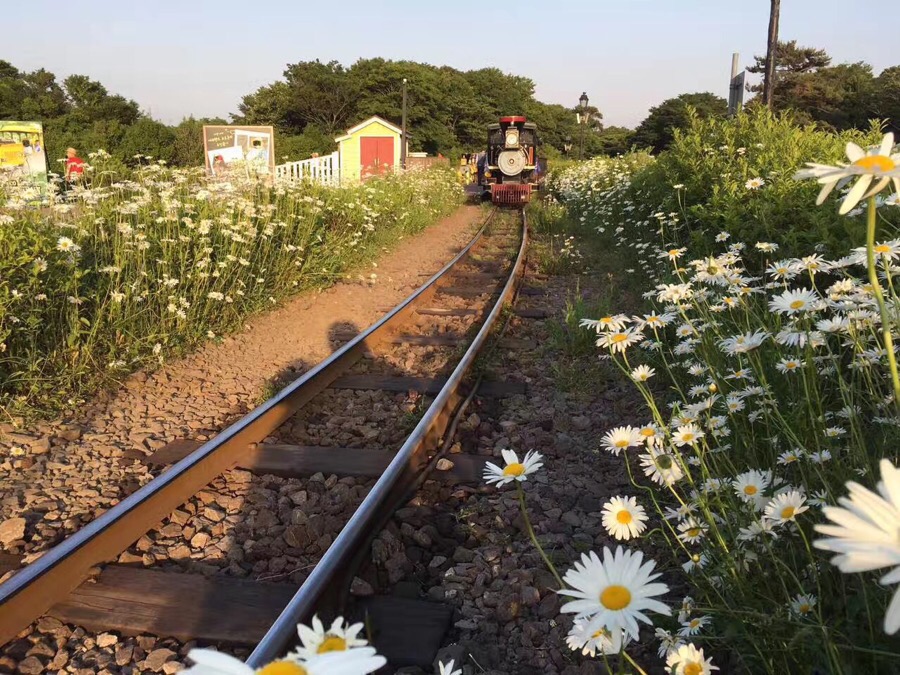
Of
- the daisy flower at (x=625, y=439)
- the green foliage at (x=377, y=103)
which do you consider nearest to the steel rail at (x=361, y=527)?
the daisy flower at (x=625, y=439)

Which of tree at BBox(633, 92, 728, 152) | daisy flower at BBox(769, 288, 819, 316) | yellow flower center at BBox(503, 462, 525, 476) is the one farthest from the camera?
tree at BBox(633, 92, 728, 152)

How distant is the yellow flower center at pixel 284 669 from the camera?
65cm

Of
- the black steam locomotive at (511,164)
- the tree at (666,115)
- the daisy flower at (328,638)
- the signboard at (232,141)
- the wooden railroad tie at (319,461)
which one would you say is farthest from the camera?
the tree at (666,115)

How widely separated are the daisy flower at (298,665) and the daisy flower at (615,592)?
44 centimetres

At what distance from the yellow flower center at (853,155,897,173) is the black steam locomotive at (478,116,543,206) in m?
22.1

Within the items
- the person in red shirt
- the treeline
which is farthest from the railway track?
the treeline

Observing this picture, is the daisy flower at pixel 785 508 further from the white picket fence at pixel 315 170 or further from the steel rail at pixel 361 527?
the white picket fence at pixel 315 170

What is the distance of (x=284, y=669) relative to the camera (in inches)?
26.1

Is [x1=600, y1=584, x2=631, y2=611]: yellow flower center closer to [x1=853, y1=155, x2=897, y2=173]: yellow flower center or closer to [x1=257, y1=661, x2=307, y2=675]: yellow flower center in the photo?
[x1=257, y1=661, x2=307, y2=675]: yellow flower center

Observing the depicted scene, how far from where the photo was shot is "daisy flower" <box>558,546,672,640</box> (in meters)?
1.02

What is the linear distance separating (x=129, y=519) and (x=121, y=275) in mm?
3146

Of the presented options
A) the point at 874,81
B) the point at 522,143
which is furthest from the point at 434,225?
the point at 874,81

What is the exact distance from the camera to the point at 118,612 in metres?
2.58

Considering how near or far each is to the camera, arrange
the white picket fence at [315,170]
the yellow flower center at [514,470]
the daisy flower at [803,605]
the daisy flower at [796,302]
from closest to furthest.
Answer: the daisy flower at [803,605]
the yellow flower center at [514,470]
the daisy flower at [796,302]
the white picket fence at [315,170]
